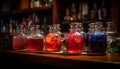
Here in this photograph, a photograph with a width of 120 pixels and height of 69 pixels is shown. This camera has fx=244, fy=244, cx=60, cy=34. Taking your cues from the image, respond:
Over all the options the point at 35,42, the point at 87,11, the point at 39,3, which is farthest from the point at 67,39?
the point at 39,3

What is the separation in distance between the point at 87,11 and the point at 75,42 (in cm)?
155

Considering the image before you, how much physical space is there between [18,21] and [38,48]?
8.47 feet

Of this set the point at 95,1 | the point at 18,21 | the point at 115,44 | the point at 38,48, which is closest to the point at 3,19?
the point at 18,21

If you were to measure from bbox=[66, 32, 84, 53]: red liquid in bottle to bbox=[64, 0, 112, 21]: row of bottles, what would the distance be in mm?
1311

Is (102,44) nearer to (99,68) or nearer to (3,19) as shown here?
(99,68)

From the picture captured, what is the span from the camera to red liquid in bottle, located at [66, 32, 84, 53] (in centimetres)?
143

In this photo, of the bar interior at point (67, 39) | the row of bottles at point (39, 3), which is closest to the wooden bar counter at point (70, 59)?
the bar interior at point (67, 39)

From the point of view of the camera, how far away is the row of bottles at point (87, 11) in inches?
108

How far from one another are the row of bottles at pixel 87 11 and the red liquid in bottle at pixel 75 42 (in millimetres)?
1311

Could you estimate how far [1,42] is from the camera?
1.87 metres

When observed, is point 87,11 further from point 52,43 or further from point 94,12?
point 52,43

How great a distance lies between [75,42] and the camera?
144 centimetres

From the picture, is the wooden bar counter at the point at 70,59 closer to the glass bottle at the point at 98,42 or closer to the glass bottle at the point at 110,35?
the glass bottle at the point at 98,42

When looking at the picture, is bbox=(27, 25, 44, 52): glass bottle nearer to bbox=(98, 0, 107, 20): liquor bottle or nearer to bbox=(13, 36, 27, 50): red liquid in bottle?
bbox=(13, 36, 27, 50): red liquid in bottle
